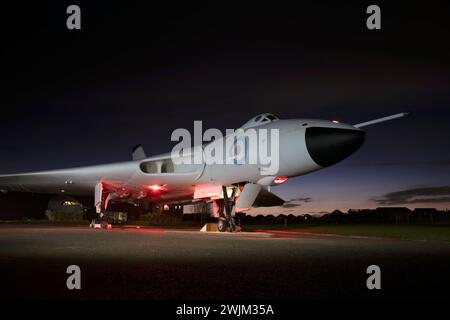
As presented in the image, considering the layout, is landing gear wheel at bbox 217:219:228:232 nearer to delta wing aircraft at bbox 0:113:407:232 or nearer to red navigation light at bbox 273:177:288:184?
delta wing aircraft at bbox 0:113:407:232

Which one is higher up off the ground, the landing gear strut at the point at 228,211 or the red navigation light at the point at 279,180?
the red navigation light at the point at 279,180

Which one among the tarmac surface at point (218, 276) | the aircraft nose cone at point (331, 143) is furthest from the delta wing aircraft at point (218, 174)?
the tarmac surface at point (218, 276)

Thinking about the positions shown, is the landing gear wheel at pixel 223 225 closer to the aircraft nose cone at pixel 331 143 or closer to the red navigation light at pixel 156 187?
the red navigation light at pixel 156 187

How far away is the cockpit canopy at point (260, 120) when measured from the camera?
48.6 ft

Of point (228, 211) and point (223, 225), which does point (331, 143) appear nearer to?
point (228, 211)

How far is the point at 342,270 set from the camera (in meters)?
6.35

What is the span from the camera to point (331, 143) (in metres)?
12.2

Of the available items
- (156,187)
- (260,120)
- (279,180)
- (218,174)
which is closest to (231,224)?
(218,174)

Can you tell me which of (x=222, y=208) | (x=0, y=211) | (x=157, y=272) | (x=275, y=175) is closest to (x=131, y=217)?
(x=0, y=211)

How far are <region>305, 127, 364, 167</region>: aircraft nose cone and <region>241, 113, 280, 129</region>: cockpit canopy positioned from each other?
240 centimetres

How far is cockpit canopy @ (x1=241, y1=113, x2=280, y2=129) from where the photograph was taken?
48.6 ft

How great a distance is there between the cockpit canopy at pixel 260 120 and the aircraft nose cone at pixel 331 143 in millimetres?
2400
